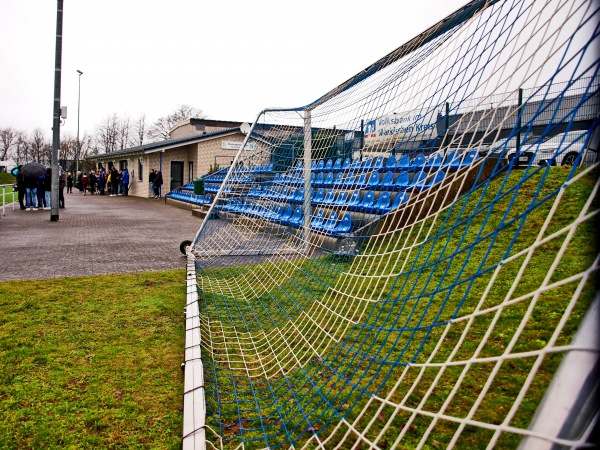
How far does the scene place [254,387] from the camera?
3215mm

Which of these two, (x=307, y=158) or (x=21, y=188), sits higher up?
(x=307, y=158)

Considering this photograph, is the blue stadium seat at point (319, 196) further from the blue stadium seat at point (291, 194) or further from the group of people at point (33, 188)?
the group of people at point (33, 188)

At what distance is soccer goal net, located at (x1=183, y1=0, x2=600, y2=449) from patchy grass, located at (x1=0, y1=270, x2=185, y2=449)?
30 cm

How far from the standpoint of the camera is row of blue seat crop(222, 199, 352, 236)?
741cm

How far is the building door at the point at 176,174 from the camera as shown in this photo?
29016mm

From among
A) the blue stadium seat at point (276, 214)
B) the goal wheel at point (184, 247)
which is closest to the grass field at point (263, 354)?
the goal wheel at point (184, 247)

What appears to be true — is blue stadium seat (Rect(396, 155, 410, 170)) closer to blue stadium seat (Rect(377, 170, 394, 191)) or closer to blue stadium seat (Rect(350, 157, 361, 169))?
blue stadium seat (Rect(350, 157, 361, 169))

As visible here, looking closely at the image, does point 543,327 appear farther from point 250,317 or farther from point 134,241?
point 134,241

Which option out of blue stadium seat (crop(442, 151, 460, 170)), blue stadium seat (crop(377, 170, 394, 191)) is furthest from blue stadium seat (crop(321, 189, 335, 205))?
blue stadium seat (crop(442, 151, 460, 170))

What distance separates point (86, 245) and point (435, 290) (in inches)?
359

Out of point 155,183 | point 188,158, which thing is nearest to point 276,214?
point 155,183

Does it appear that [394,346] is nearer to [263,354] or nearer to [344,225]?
[263,354]

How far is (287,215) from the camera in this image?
895 centimetres

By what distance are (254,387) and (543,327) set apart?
7.60 ft
